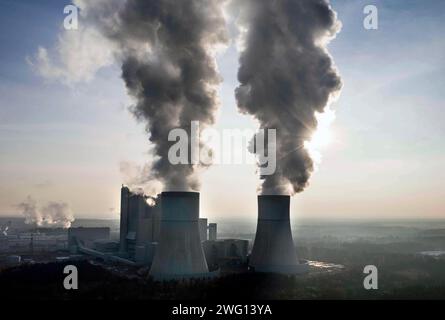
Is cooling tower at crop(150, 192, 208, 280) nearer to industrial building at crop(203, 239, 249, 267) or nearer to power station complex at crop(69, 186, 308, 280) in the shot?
power station complex at crop(69, 186, 308, 280)

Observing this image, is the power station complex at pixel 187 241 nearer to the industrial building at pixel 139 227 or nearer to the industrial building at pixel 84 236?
the industrial building at pixel 139 227

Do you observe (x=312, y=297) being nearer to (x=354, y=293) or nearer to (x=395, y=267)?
(x=354, y=293)

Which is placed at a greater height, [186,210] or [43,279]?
[186,210]

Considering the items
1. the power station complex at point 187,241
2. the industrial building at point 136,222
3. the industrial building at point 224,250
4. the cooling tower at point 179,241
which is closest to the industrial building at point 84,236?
the power station complex at point 187,241

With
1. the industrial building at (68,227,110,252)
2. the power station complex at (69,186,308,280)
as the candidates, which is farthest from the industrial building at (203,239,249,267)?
the industrial building at (68,227,110,252)

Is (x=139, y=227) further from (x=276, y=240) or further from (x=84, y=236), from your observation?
(x=276, y=240)
